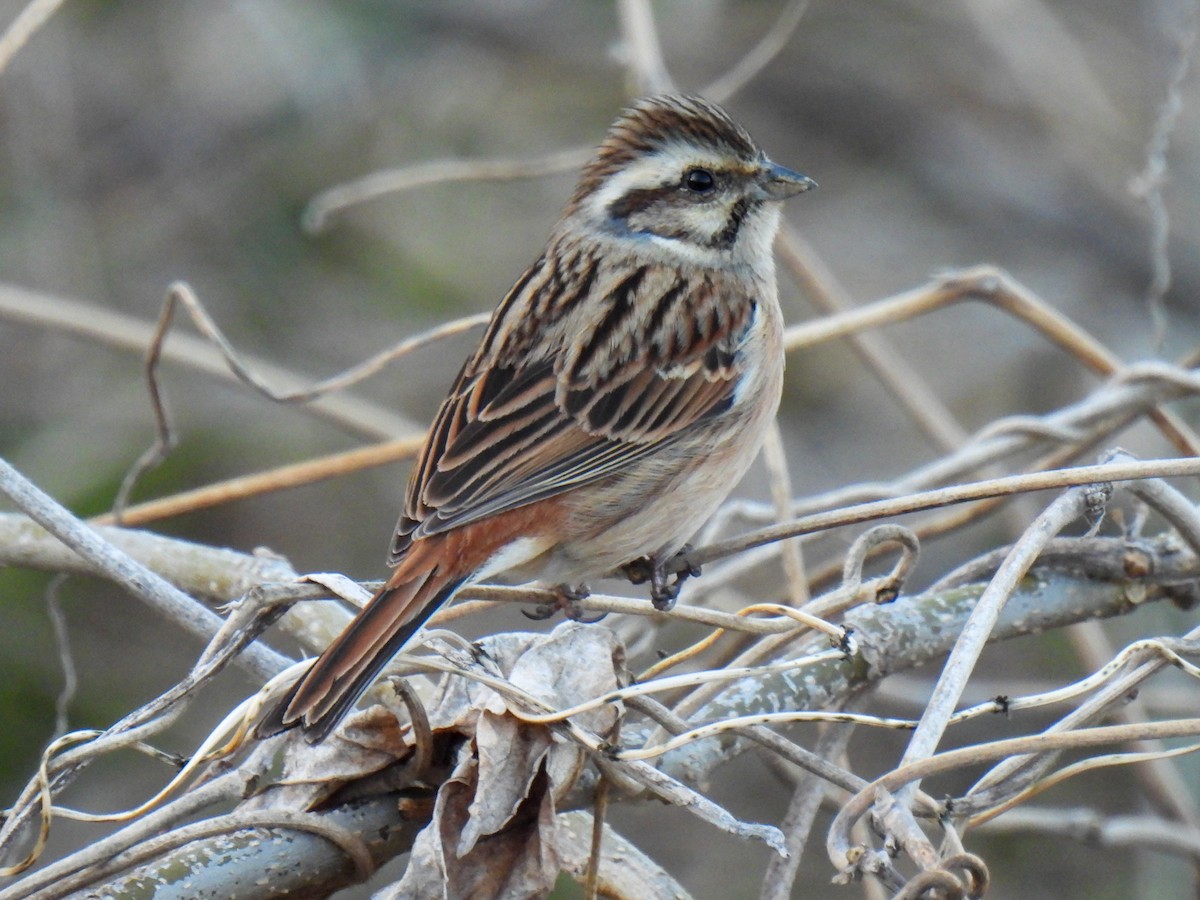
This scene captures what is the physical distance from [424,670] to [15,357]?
3.48 meters

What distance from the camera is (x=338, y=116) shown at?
17.0ft

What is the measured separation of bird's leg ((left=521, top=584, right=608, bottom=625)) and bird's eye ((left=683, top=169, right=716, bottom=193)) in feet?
3.53

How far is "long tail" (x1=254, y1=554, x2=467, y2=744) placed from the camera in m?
1.94

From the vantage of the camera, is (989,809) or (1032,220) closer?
(989,809)

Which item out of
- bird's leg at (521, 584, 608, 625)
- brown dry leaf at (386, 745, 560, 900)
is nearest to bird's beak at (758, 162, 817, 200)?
bird's leg at (521, 584, 608, 625)

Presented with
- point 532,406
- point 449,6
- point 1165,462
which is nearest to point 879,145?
point 449,6

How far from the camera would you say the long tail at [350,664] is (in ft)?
6.35

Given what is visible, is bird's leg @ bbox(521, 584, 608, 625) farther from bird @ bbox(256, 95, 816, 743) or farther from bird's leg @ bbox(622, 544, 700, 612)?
bird's leg @ bbox(622, 544, 700, 612)

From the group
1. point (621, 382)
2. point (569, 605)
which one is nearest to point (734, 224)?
point (621, 382)

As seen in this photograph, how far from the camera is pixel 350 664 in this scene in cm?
202

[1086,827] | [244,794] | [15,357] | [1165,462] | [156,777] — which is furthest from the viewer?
[15,357]

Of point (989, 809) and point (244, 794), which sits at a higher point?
point (989, 809)

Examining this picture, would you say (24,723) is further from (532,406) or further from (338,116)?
(338,116)

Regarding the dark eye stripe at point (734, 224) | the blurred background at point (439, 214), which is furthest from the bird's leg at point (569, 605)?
the blurred background at point (439, 214)
